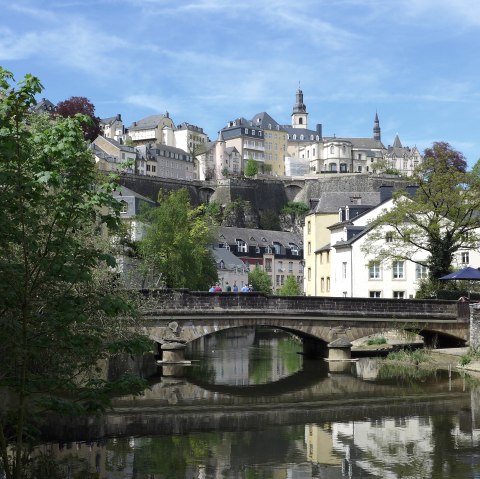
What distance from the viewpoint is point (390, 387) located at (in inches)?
1198

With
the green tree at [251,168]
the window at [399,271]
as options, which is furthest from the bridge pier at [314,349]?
the green tree at [251,168]

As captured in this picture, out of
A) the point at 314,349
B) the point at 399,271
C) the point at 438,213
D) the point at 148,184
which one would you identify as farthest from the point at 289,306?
the point at 148,184

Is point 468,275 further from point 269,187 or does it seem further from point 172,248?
point 269,187

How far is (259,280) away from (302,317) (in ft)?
175

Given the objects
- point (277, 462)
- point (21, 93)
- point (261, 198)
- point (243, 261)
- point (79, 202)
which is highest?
point (261, 198)

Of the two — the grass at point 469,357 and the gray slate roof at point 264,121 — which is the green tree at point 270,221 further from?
the grass at point 469,357

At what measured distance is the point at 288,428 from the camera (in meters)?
22.2

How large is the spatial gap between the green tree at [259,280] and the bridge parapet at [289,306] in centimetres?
5076

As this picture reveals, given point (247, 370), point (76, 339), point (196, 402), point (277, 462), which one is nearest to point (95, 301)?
point (76, 339)

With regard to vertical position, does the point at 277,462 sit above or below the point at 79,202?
below

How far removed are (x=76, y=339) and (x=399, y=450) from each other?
11268 mm

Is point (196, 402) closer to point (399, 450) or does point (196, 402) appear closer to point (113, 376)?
point (113, 376)

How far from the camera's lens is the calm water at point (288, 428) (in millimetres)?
17031

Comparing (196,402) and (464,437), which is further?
(196,402)
